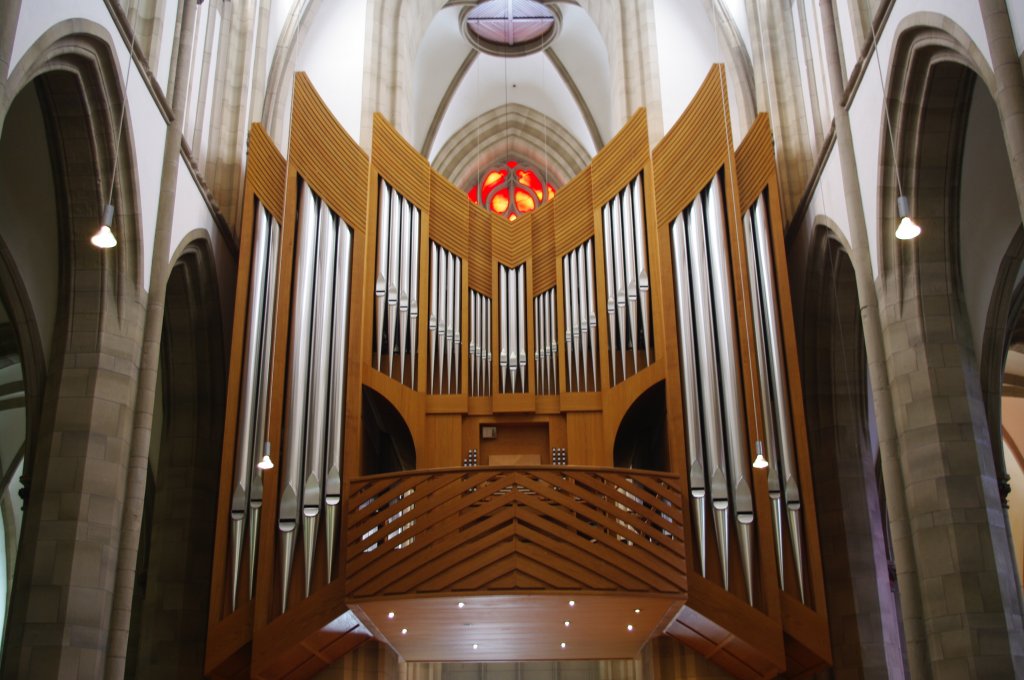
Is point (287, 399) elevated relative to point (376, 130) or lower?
lower

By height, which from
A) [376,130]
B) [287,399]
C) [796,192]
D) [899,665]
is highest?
[376,130]

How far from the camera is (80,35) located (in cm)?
956

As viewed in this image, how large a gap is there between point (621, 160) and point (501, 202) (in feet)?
32.5

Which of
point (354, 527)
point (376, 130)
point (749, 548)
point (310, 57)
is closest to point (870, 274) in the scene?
point (749, 548)

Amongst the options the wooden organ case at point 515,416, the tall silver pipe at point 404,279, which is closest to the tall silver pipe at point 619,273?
the wooden organ case at point 515,416

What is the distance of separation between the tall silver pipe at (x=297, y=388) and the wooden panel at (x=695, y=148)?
4402mm

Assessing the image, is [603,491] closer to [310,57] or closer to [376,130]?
[376,130]

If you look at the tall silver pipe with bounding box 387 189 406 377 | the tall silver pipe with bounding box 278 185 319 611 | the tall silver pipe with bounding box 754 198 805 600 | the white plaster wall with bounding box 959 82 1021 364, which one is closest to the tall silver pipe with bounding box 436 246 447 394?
the tall silver pipe with bounding box 387 189 406 377

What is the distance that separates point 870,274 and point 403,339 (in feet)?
18.6

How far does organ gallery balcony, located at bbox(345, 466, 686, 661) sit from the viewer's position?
1115cm

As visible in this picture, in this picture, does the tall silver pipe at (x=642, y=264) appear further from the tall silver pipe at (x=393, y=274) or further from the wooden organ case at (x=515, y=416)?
the tall silver pipe at (x=393, y=274)

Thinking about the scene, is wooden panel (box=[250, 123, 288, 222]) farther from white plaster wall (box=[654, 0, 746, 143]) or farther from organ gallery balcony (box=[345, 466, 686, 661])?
white plaster wall (box=[654, 0, 746, 143])

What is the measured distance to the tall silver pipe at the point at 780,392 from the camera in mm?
11930

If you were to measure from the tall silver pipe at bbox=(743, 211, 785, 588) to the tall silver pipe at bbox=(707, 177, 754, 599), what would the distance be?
0.83 ft
